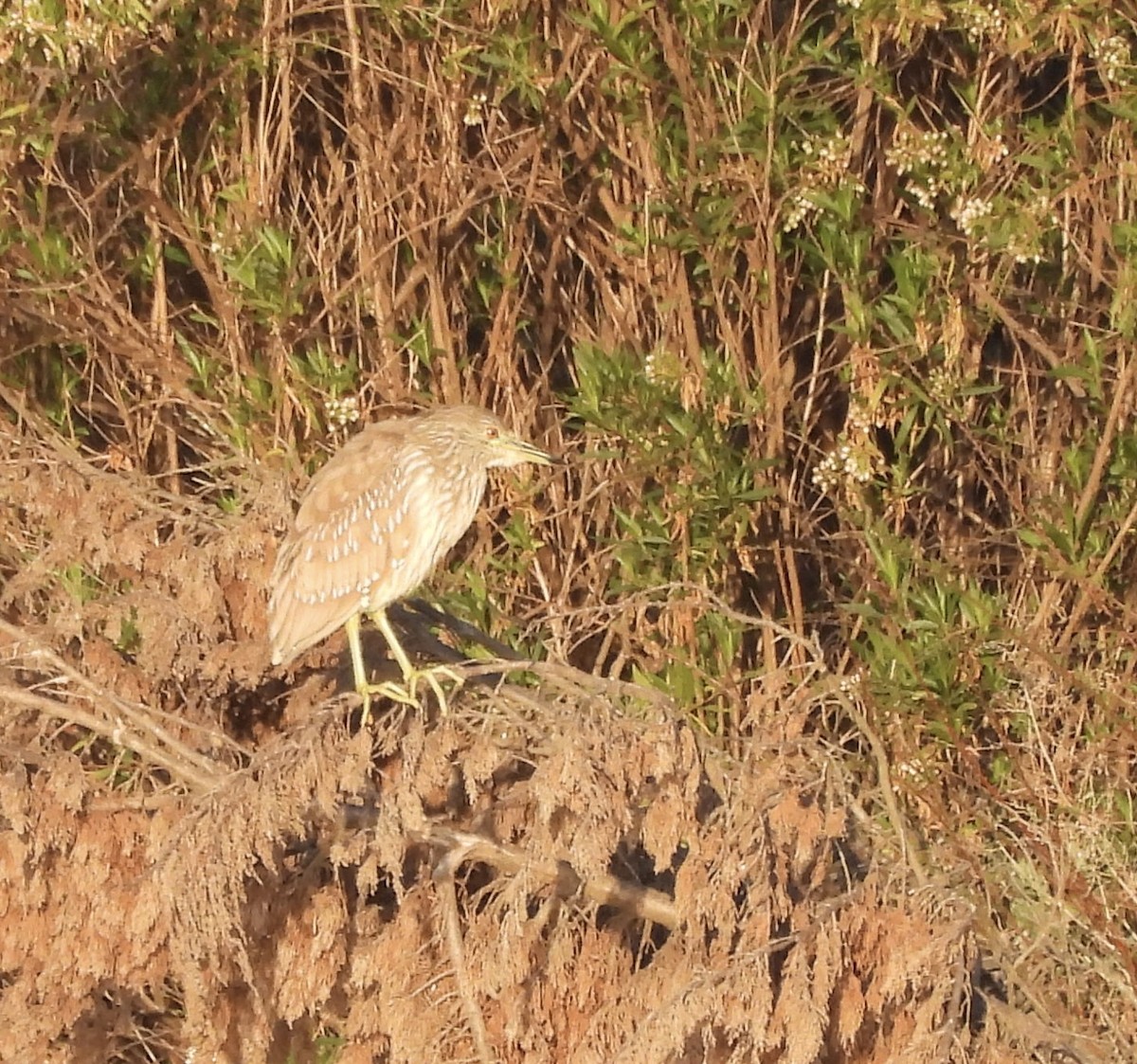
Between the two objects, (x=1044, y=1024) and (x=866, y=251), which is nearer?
(x=1044, y=1024)

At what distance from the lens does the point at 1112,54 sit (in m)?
5.38

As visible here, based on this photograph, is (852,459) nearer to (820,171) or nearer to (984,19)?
(820,171)

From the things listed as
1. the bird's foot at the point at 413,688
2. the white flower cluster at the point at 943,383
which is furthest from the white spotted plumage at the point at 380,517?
the white flower cluster at the point at 943,383

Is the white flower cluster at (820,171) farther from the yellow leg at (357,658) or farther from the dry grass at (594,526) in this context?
the yellow leg at (357,658)

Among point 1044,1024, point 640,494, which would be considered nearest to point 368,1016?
point 1044,1024

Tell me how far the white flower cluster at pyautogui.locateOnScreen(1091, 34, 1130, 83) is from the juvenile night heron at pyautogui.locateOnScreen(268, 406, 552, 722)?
6.42ft

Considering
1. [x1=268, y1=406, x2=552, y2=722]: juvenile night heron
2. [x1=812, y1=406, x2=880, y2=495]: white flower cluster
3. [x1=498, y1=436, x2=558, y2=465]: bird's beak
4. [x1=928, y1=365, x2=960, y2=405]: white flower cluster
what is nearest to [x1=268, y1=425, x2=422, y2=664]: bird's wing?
[x1=268, y1=406, x2=552, y2=722]: juvenile night heron

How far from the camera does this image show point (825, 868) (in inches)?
157

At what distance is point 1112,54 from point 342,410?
262 cm

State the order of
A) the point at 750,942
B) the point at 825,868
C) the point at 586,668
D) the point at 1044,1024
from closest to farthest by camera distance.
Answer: the point at 750,942 < the point at 825,868 < the point at 1044,1024 < the point at 586,668

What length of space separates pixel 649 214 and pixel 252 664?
8.46 ft

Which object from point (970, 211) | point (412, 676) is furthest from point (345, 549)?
point (970, 211)

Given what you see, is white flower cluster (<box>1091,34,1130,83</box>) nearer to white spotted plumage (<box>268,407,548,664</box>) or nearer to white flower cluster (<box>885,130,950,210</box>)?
white flower cluster (<box>885,130,950,210</box>)

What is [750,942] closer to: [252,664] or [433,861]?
[433,861]
